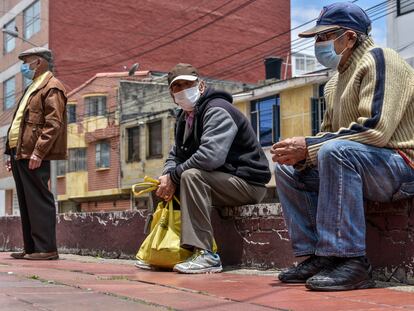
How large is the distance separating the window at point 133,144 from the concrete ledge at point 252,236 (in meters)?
26.1

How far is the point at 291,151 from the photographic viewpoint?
11.8 ft

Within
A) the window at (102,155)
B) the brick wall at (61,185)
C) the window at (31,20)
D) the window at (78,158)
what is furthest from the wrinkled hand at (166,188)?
the brick wall at (61,185)

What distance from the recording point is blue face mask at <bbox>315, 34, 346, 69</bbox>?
12.3ft

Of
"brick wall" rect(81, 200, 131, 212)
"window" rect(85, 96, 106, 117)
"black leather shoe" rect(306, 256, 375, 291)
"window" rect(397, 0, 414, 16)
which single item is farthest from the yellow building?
"black leather shoe" rect(306, 256, 375, 291)

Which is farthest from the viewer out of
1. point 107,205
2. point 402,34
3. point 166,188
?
point 107,205

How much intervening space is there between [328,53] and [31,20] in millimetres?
37522

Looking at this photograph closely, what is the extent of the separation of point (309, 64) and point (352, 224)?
154ft

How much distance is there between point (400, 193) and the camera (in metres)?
3.55

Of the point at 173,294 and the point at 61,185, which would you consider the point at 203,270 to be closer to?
the point at 173,294

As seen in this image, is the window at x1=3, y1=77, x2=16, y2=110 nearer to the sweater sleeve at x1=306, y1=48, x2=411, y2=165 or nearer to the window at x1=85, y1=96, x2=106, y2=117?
the window at x1=85, y1=96, x2=106, y2=117

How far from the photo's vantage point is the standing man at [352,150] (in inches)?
134

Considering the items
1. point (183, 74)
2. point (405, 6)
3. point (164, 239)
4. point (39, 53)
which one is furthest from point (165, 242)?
point (405, 6)

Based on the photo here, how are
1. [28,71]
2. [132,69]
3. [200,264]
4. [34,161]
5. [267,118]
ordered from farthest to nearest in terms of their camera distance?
1. [132,69]
2. [267,118]
3. [28,71]
4. [34,161]
5. [200,264]

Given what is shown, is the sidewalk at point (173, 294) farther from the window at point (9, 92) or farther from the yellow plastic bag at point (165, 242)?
the window at point (9, 92)
